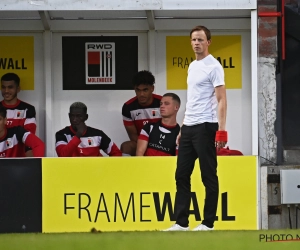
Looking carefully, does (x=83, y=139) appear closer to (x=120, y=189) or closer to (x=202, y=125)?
(x=120, y=189)

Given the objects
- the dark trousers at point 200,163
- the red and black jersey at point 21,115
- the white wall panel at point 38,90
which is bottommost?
the dark trousers at point 200,163

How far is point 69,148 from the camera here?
1086cm

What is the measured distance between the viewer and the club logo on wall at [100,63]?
1197 cm

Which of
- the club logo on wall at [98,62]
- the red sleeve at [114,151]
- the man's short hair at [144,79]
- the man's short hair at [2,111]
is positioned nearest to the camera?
the man's short hair at [2,111]

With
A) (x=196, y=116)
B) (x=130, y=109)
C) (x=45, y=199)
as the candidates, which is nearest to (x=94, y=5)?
(x=130, y=109)

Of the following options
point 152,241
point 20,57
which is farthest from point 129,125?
point 152,241

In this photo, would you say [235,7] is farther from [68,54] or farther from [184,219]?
[184,219]

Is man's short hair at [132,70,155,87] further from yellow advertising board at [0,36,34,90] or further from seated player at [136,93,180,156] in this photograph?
yellow advertising board at [0,36,34,90]

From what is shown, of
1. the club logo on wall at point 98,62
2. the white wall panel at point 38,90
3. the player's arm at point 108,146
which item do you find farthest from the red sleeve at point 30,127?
the player's arm at point 108,146

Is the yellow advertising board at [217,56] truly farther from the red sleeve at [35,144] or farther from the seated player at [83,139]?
the red sleeve at [35,144]

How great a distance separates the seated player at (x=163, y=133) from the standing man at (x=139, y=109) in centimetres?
46

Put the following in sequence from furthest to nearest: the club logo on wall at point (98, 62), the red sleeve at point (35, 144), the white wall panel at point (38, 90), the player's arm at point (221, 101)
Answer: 1. the club logo on wall at point (98, 62)
2. the white wall panel at point (38, 90)
3. the red sleeve at point (35, 144)
4. the player's arm at point (221, 101)

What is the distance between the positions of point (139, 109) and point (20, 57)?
1.73 meters

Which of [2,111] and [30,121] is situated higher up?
[2,111]
